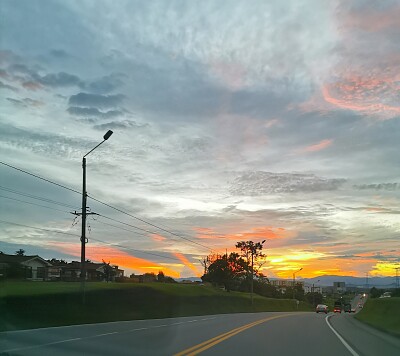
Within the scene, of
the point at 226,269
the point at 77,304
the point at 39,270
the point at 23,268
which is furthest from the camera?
the point at 226,269

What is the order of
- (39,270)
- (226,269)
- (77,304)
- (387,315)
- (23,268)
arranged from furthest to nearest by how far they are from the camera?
(226,269)
(39,270)
(23,268)
(387,315)
(77,304)

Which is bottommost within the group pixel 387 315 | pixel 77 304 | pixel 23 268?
pixel 387 315

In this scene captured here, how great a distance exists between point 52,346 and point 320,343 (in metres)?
9.90

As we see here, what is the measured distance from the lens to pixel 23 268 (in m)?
51.6

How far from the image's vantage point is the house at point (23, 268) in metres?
44.9

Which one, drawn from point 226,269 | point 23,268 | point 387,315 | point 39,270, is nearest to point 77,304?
point 23,268

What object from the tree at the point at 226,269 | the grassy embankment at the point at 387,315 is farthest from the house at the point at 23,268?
the tree at the point at 226,269

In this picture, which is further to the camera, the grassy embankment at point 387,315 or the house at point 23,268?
the house at point 23,268

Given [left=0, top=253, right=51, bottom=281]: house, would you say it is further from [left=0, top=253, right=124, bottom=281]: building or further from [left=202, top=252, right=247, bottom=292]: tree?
[left=202, top=252, right=247, bottom=292]: tree

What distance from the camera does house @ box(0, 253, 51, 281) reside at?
44.9 meters

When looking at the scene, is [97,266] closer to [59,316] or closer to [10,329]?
[59,316]

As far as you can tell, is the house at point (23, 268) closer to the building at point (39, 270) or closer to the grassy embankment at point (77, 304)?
the building at point (39, 270)

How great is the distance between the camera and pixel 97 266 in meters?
102

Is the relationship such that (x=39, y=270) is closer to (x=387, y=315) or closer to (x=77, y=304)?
(x=77, y=304)
